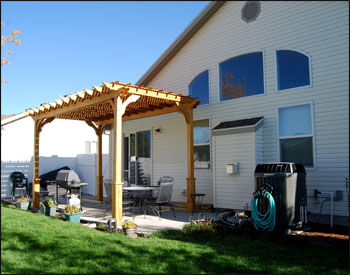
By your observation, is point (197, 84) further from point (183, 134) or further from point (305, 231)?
point (305, 231)

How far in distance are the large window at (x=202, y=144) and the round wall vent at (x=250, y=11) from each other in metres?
3.07

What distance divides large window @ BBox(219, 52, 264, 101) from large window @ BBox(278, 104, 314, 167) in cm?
103

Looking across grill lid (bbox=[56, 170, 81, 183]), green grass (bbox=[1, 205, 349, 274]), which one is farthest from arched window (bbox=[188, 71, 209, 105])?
green grass (bbox=[1, 205, 349, 274])

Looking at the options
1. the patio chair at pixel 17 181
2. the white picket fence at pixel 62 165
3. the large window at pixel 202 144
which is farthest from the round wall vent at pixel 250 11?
the patio chair at pixel 17 181

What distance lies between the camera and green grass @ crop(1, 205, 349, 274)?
406 centimetres

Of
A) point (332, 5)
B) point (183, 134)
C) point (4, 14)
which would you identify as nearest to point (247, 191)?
point (183, 134)

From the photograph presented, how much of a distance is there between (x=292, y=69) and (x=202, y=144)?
10.9ft

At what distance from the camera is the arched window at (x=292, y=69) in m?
7.72

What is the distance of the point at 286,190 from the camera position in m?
6.08

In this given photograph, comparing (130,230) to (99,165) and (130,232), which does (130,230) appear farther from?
(99,165)

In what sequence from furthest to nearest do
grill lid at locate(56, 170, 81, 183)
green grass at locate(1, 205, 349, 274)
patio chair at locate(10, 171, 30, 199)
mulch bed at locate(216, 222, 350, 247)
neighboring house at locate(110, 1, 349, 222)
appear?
patio chair at locate(10, 171, 30, 199) → grill lid at locate(56, 170, 81, 183) → neighboring house at locate(110, 1, 349, 222) → mulch bed at locate(216, 222, 350, 247) → green grass at locate(1, 205, 349, 274)

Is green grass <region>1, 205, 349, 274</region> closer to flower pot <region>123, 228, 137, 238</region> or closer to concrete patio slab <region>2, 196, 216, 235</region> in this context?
flower pot <region>123, 228, 137, 238</region>

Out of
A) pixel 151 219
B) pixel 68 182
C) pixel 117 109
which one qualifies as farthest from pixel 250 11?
pixel 68 182

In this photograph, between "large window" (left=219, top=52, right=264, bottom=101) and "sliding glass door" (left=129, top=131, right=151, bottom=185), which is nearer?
"large window" (left=219, top=52, right=264, bottom=101)
